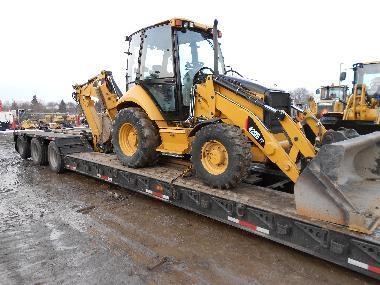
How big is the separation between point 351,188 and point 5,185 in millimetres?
7263

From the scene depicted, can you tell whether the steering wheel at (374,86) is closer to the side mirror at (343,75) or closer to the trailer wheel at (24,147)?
the side mirror at (343,75)

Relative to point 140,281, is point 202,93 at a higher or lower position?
higher

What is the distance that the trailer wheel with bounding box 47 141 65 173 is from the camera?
866 centimetres

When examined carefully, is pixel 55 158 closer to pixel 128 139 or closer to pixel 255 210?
pixel 128 139

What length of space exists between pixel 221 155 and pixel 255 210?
988 mm

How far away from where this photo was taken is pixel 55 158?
8867mm

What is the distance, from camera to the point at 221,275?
3721 millimetres

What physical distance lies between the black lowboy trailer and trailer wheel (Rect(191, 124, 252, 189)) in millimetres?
180

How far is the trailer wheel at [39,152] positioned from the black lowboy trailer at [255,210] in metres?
2.74

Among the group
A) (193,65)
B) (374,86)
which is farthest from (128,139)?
(374,86)

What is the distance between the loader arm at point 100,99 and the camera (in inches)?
320

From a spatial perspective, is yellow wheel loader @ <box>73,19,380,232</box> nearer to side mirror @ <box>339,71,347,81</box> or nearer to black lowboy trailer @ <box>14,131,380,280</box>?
A: black lowboy trailer @ <box>14,131,380,280</box>

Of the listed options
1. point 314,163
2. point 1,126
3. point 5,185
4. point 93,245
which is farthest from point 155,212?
point 1,126

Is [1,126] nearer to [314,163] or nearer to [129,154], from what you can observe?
[129,154]
